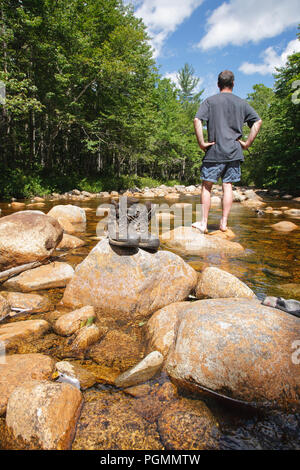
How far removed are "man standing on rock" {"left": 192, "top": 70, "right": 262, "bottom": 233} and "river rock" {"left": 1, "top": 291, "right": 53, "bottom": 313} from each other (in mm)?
3604

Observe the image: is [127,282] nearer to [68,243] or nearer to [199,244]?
[199,244]

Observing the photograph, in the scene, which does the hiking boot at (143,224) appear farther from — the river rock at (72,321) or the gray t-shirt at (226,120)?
the gray t-shirt at (226,120)

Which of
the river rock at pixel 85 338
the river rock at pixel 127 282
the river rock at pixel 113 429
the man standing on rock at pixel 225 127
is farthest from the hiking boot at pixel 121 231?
the man standing on rock at pixel 225 127

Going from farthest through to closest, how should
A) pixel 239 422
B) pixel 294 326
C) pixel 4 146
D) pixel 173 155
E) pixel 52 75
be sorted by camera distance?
pixel 173 155 < pixel 4 146 < pixel 52 75 < pixel 294 326 < pixel 239 422

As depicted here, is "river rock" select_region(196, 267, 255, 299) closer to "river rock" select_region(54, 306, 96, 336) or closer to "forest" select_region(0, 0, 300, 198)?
"river rock" select_region(54, 306, 96, 336)

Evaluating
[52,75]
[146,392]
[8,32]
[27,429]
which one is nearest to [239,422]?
[146,392]

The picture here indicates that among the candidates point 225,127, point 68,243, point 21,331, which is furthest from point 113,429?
point 225,127

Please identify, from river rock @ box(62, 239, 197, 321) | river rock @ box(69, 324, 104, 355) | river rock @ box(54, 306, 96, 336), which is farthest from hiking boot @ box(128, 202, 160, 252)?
river rock @ box(69, 324, 104, 355)

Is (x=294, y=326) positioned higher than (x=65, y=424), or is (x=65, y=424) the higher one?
(x=294, y=326)

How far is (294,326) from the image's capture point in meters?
1.81

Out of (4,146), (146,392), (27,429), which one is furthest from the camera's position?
(4,146)
